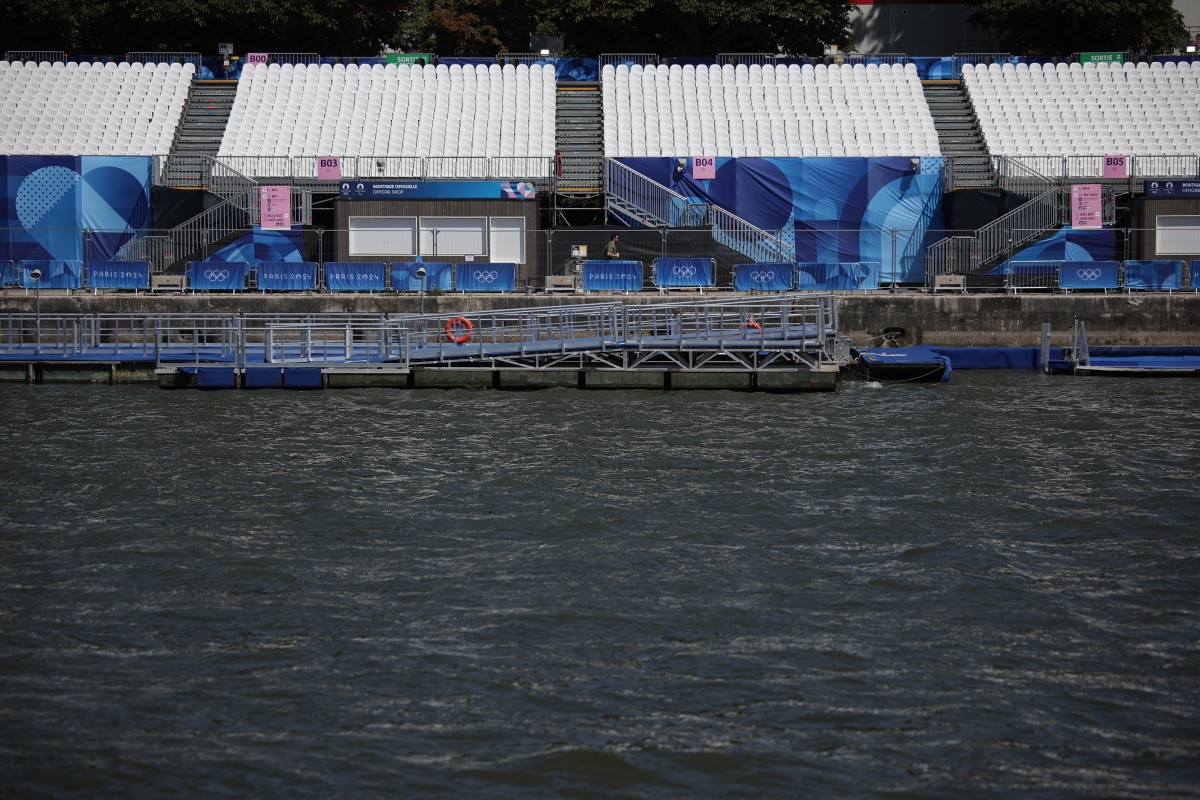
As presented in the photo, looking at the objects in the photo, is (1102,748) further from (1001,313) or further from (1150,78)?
(1150,78)

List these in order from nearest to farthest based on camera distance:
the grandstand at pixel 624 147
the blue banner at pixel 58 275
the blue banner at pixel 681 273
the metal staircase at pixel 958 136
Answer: the blue banner at pixel 681 273
the blue banner at pixel 58 275
the grandstand at pixel 624 147
the metal staircase at pixel 958 136

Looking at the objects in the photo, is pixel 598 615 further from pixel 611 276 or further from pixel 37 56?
pixel 37 56

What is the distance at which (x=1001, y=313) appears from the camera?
40.5 metres

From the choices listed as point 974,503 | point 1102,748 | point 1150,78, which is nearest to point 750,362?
point 974,503

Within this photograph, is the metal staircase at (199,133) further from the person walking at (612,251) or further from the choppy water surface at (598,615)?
the choppy water surface at (598,615)

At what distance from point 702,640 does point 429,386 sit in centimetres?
2010

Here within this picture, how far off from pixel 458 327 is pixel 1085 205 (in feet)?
62.6

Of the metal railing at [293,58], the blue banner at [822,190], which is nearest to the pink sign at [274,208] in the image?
the blue banner at [822,190]

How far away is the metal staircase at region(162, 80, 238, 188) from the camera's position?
49.4 m

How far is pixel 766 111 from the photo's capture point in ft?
171

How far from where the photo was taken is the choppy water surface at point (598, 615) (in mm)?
11766

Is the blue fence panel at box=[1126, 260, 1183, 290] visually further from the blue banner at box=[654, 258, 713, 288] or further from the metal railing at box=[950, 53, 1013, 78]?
the metal railing at box=[950, 53, 1013, 78]

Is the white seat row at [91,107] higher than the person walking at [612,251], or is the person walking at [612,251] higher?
the white seat row at [91,107]

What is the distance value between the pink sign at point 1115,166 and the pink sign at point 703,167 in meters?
12.5
